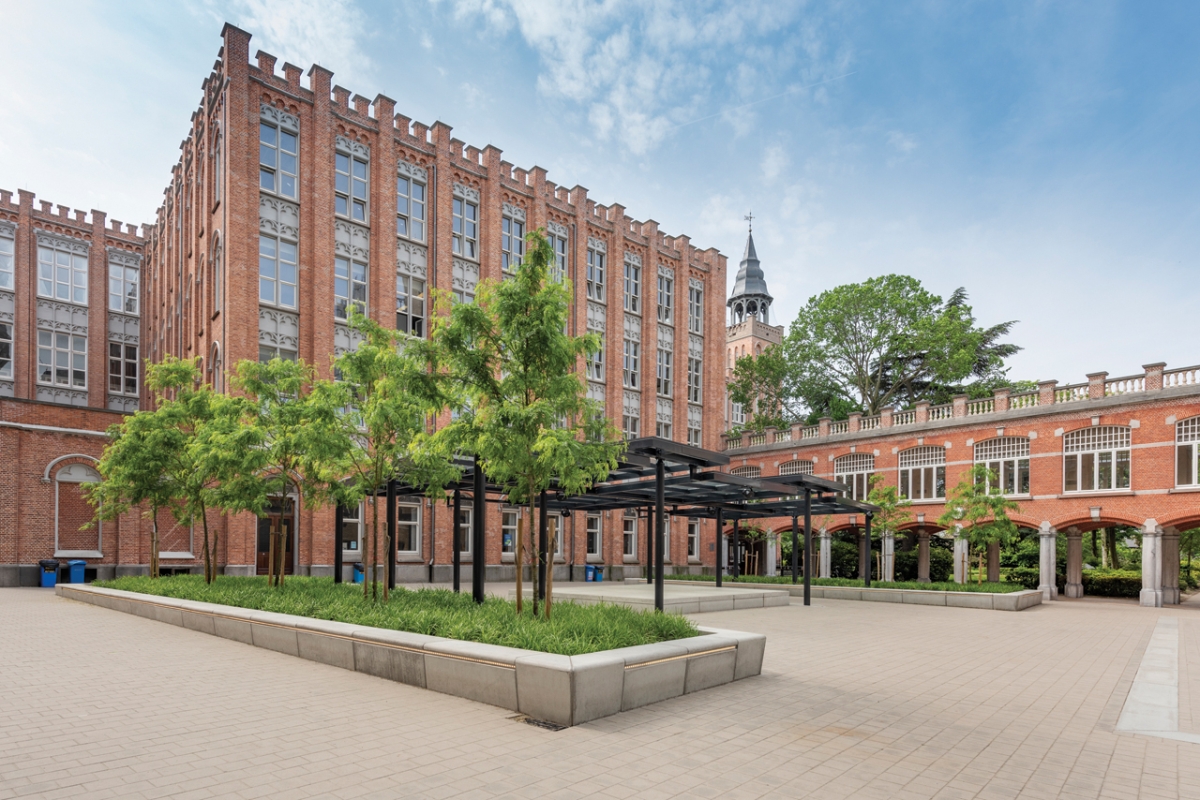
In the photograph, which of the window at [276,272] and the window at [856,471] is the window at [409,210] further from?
the window at [856,471]

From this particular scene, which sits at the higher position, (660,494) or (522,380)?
(522,380)

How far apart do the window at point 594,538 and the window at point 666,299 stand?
40.9 ft

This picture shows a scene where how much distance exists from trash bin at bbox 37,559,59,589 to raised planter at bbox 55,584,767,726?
18.2 meters

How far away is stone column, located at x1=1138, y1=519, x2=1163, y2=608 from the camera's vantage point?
2808cm

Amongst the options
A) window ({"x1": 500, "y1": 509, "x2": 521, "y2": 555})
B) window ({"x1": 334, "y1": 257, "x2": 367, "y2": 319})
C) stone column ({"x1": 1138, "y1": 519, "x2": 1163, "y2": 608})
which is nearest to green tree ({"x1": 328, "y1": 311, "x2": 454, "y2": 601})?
window ({"x1": 334, "y1": 257, "x2": 367, "y2": 319})

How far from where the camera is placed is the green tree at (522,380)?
10242 millimetres

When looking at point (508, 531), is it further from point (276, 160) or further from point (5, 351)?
point (5, 351)

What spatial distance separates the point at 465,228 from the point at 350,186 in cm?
571

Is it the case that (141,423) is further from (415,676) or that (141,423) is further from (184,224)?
(184,224)

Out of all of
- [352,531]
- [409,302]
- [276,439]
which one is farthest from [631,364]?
[276,439]

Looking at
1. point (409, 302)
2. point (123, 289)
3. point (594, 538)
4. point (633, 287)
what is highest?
point (633, 287)

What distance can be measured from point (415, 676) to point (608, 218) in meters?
35.7

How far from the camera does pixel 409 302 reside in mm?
32344

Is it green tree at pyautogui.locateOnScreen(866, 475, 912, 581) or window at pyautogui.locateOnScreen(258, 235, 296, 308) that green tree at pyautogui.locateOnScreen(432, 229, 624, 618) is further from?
window at pyautogui.locateOnScreen(258, 235, 296, 308)
